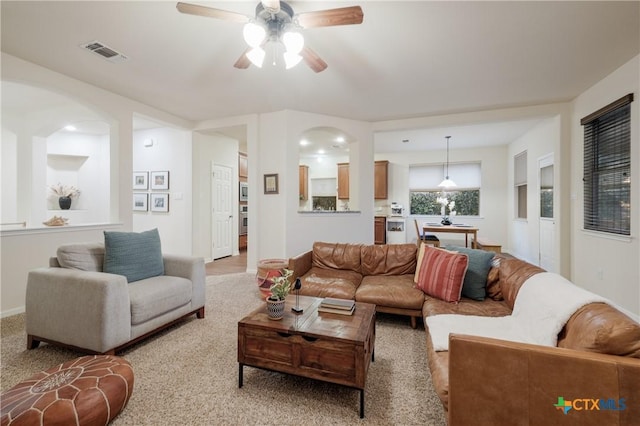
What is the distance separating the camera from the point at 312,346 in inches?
63.0

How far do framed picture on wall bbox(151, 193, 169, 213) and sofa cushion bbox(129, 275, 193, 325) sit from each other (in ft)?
10.8

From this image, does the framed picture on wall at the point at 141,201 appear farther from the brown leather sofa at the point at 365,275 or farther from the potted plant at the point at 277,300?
the potted plant at the point at 277,300

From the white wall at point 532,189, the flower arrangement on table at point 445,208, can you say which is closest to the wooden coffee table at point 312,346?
the white wall at point 532,189

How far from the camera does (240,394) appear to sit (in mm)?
1702

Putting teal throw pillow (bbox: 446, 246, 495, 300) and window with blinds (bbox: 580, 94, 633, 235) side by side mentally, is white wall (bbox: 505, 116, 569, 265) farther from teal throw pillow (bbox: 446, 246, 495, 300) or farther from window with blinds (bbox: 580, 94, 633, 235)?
teal throw pillow (bbox: 446, 246, 495, 300)

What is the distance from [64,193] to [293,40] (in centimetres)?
667

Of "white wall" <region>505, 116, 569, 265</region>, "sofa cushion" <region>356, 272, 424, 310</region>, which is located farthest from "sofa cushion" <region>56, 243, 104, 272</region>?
"white wall" <region>505, 116, 569, 265</region>

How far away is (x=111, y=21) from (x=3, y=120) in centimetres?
409

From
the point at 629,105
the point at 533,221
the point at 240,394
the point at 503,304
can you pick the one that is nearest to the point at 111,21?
the point at 240,394

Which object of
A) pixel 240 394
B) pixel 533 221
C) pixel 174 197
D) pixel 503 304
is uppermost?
pixel 174 197

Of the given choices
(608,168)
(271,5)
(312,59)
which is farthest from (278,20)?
(608,168)

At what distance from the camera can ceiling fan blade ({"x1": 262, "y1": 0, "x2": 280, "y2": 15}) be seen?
1.82 metres

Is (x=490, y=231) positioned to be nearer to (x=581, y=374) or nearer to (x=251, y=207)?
(x=251, y=207)

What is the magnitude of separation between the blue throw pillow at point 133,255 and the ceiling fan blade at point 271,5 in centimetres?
228
